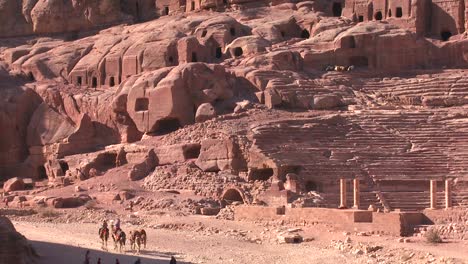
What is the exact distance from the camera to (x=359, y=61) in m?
63.5

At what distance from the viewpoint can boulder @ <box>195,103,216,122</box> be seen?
57219 mm

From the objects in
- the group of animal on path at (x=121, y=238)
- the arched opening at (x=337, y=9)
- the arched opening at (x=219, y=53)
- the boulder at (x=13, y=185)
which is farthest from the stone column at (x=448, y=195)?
the arched opening at (x=337, y=9)

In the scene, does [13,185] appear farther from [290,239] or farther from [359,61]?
[290,239]

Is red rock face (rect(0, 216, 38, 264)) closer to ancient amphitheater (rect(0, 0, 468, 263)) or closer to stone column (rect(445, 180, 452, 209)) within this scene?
ancient amphitheater (rect(0, 0, 468, 263))

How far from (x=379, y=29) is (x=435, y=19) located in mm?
4411

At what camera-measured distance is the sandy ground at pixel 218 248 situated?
36.8 m

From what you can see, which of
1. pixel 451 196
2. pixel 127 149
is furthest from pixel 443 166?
pixel 127 149

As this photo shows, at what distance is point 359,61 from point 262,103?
8.07 m

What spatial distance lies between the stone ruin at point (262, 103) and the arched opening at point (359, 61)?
5.3 inches

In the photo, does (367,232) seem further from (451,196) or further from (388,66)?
(388,66)

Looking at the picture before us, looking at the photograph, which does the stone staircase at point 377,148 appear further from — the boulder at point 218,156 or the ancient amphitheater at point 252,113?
the boulder at point 218,156

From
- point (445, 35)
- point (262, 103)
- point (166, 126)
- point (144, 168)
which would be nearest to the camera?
point (144, 168)

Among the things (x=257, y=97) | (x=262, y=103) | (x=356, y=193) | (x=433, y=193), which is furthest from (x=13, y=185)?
(x=433, y=193)

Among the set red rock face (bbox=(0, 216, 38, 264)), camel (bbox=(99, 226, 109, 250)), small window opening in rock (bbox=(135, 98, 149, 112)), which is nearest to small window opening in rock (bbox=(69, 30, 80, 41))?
small window opening in rock (bbox=(135, 98, 149, 112))
